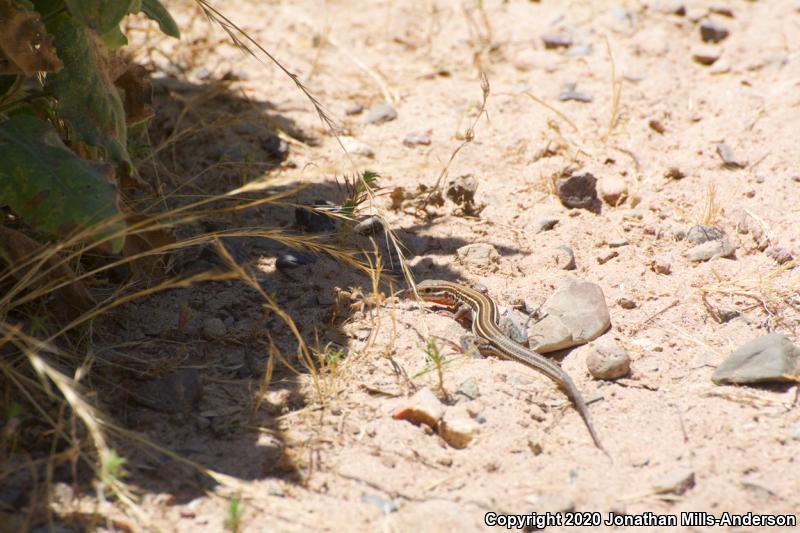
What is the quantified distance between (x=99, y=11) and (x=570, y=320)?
91.7 inches

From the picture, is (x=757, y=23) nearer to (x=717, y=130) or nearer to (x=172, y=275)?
(x=717, y=130)

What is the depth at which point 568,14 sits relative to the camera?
20.7ft

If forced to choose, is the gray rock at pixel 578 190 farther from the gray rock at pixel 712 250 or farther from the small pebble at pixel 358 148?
the small pebble at pixel 358 148

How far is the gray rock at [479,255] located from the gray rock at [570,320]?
51cm

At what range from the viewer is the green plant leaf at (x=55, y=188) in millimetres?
2771

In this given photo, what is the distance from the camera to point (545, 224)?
4.43 metres

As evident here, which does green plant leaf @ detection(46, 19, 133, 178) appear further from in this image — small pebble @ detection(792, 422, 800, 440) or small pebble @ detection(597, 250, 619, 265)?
small pebble @ detection(792, 422, 800, 440)

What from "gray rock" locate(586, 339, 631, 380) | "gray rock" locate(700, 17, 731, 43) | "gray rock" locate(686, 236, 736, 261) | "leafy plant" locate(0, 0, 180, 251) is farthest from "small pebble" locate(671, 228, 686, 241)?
"leafy plant" locate(0, 0, 180, 251)

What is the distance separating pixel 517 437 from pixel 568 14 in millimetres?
4283

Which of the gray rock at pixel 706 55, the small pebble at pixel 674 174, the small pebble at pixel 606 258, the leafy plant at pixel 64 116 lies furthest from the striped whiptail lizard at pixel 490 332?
the gray rock at pixel 706 55

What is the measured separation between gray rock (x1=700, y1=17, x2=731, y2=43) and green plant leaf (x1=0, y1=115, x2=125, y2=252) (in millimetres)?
4578

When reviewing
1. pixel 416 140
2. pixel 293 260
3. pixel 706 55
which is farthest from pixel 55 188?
pixel 706 55

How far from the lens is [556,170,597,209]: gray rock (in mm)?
4480

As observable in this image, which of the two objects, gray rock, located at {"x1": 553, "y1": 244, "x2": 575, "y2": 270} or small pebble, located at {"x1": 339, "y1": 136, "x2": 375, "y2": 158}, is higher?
small pebble, located at {"x1": 339, "y1": 136, "x2": 375, "y2": 158}
